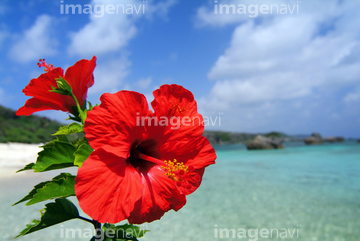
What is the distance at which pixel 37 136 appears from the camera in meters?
24.0

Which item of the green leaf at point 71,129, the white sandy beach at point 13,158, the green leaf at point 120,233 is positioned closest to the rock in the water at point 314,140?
the white sandy beach at point 13,158

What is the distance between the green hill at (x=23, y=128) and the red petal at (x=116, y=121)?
22415mm

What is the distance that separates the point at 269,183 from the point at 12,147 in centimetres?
1587

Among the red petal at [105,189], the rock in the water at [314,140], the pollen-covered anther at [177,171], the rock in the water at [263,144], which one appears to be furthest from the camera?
the rock in the water at [314,140]

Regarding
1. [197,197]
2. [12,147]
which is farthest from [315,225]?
[12,147]

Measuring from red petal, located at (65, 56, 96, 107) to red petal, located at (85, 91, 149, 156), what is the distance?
188 mm

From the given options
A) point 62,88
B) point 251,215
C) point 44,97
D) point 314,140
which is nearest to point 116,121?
point 62,88

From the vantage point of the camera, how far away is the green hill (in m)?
22.9

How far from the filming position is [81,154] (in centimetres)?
72

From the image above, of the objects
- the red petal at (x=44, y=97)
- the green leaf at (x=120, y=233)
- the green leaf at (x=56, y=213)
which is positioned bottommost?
the green leaf at (x=120, y=233)

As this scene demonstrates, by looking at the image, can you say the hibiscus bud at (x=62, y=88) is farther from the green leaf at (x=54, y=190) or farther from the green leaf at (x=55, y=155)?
the green leaf at (x=54, y=190)

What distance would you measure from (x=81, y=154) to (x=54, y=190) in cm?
18

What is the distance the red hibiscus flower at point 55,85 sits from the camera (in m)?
0.87

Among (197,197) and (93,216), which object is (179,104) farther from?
(197,197)
